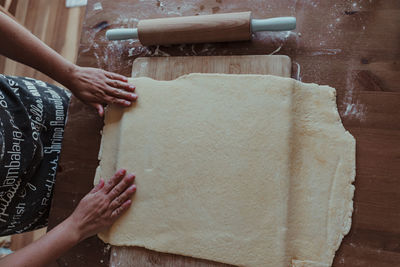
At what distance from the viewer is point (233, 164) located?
0.89 m

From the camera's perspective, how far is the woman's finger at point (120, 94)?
1.01m

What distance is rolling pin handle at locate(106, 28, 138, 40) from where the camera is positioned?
108 centimetres

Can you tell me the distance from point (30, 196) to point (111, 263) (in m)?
0.37

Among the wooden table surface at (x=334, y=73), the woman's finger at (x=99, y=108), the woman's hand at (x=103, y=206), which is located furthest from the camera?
the woman's finger at (x=99, y=108)

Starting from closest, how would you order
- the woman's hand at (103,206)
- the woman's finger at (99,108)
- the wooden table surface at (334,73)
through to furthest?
the wooden table surface at (334,73), the woman's hand at (103,206), the woman's finger at (99,108)

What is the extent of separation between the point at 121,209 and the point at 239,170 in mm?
404

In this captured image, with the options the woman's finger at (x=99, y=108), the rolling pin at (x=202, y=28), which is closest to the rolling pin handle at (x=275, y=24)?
the rolling pin at (x=202, y=28)

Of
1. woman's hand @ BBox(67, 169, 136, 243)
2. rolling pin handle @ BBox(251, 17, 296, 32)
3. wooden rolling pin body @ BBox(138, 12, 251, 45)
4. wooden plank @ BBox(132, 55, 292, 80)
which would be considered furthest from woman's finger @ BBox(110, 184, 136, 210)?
rolling pin handle @ BBox(251, 17, 296, 32)

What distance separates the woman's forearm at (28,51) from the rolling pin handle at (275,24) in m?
0.63

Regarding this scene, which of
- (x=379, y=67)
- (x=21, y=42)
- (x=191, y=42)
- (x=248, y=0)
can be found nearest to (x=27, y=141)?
(x=21, y=42)

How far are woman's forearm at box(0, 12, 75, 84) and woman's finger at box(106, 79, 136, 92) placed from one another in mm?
132

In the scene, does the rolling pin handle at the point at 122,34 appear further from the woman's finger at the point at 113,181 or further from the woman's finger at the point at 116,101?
the woman's finger at the point at 113,181

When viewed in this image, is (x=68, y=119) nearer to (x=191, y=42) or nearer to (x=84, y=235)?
(x=84, y=235)

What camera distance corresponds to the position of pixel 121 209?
960 millimetres
